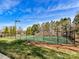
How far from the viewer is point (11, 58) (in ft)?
28.1

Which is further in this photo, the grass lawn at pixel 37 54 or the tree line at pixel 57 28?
the tree line at pixel 57 28

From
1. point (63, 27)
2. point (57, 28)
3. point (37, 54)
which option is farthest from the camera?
point (63, 27)

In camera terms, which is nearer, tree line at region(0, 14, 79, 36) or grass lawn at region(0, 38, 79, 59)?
grass lawn at region(0, 38, 79, 59)

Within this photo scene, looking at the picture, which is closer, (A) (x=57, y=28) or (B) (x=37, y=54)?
(B) (x=37, y=54)

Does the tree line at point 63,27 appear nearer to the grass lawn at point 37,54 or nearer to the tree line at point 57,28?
the tree line at point 57,28

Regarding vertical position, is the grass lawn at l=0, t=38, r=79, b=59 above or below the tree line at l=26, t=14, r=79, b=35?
below

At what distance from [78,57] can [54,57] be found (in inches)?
54.1

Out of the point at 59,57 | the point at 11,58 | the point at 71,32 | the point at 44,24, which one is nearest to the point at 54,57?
the point at 59,57

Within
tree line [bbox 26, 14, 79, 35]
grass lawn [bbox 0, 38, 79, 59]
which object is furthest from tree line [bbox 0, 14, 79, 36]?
grass lawn [bbox 0, 38, 79, 59]

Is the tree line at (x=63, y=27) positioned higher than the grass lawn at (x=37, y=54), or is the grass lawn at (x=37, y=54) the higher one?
the tree line at (x=63, y=27)

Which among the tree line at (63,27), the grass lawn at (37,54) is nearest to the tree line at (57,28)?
the tree line at (63,27)

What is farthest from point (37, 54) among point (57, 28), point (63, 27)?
point (63, 27)

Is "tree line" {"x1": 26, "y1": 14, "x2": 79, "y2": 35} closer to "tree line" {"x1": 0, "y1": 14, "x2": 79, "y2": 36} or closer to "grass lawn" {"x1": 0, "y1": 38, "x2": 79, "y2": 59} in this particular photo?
"tree line" {"x1": 0, "y1": 14, "x2": 79, "y2": 36}

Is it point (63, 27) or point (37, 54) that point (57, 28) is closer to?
point (63, 27)
